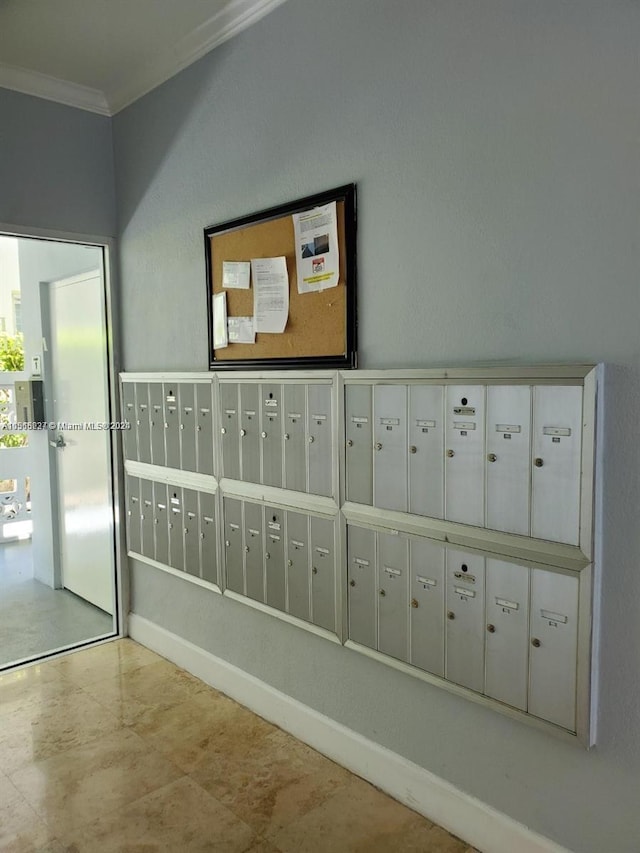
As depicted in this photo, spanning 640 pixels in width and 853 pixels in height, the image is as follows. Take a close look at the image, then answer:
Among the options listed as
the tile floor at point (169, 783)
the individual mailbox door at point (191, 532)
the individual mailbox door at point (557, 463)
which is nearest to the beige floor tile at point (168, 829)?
the tile floor at point (169, 783)

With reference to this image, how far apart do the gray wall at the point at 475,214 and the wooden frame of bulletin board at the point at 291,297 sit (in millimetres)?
53

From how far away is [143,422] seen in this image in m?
3.09

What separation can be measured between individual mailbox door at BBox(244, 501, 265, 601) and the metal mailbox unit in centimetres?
47

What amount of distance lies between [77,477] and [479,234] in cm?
263

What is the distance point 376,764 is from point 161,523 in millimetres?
1451

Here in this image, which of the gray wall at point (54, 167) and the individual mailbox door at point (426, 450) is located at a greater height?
the gray wall at point (54, 167)

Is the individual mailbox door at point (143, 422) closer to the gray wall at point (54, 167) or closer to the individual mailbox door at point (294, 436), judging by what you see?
the gray wall at point (54, 167)

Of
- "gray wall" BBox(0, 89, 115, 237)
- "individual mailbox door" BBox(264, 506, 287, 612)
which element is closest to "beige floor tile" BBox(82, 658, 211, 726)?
"individual mailbox door" BBox(264, 506, 287, 612)

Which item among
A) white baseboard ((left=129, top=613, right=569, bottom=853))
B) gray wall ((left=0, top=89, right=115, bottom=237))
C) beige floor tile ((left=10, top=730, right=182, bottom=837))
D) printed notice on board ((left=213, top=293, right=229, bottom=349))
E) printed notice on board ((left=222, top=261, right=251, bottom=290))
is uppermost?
gray wall ((left=0, top=89, right=115, bottom=237))

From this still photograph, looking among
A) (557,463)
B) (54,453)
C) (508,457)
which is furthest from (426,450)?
(54,453)

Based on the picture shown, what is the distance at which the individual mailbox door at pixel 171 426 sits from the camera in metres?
2.86

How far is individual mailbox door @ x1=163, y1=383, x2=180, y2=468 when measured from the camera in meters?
2.86

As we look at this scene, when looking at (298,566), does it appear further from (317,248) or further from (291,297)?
(317,248)

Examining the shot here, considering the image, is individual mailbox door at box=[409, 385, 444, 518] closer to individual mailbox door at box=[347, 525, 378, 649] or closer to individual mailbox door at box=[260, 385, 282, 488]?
individual mailbox door at box=[347, 525, 378, 649]
